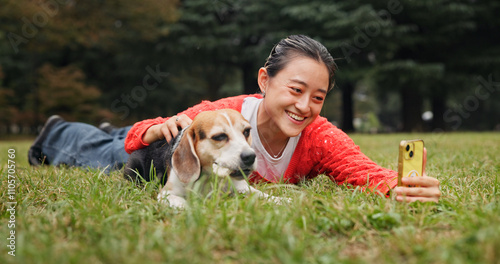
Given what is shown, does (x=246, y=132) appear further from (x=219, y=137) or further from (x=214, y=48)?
(x=214, y=48)

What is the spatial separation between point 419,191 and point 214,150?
52.0 inches

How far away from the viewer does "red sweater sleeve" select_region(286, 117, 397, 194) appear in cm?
305

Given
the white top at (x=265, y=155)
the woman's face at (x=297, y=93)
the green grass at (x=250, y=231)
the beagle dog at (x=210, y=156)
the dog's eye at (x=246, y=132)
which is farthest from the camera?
the white top at (x=265, y=155)

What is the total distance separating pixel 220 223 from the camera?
1.87 m

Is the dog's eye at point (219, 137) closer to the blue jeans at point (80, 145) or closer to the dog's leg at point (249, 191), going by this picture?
the dog's leg at point (249, 191)

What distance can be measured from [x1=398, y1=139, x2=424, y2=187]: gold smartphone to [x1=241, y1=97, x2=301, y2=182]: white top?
1.22 metres

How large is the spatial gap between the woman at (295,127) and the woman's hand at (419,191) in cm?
22

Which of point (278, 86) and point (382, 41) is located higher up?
point (382, 41)

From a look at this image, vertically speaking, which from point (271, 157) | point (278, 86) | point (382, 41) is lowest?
point (271, 157)

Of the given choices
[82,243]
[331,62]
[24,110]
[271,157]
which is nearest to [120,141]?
[271,157]

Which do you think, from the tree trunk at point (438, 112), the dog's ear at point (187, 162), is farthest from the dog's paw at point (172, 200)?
the tree trunk at point (438, 112)

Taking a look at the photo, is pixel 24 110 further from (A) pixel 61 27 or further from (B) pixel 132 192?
(B) pixel 132 192

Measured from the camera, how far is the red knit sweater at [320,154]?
311 centimetres

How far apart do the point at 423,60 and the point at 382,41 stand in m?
2.97
